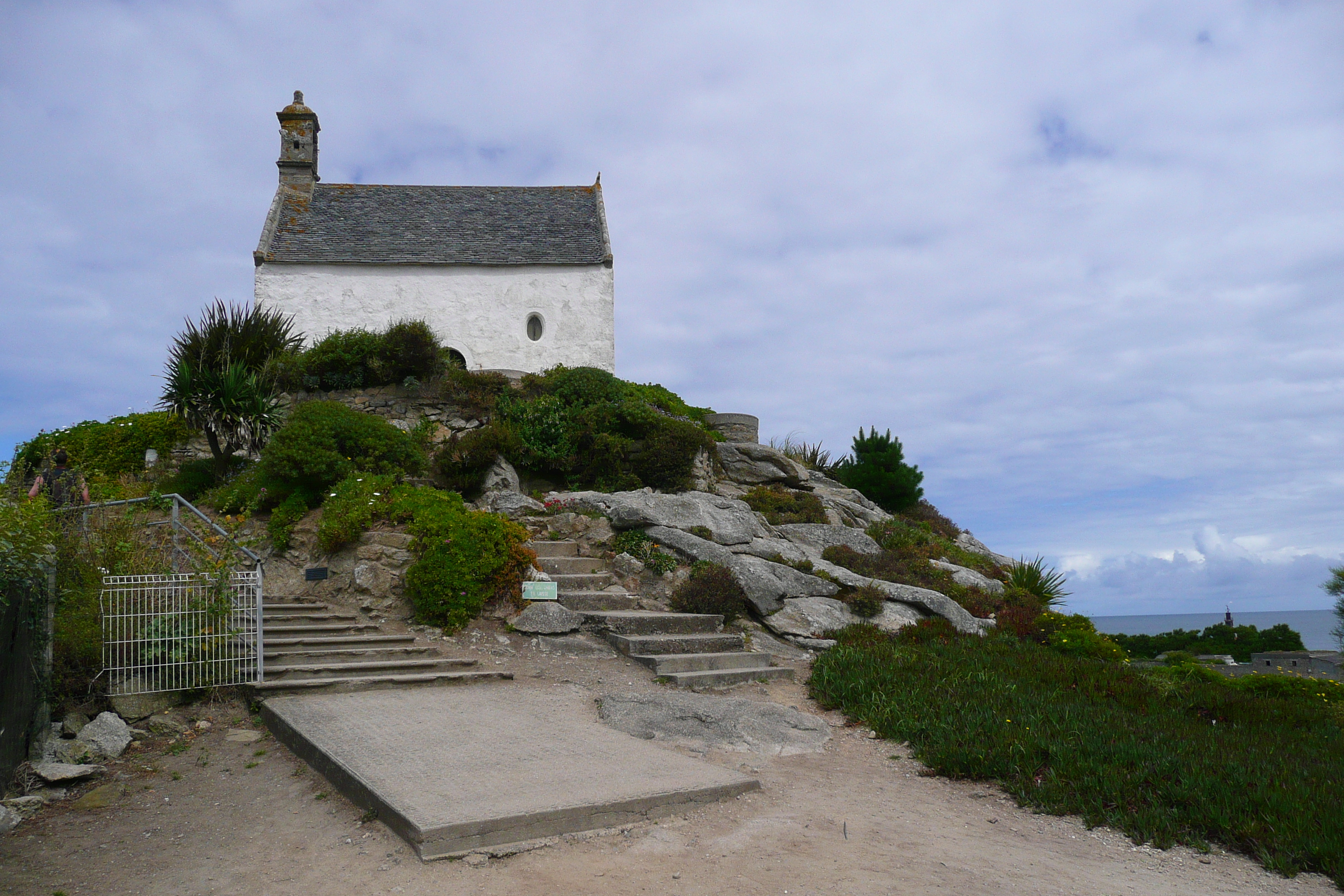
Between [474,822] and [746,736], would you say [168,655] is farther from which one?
[746,736]

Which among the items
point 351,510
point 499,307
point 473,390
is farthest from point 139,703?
point 499,307

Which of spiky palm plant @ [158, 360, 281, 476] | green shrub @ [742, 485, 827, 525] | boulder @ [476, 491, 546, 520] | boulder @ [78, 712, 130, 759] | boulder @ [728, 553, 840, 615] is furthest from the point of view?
green shrub @ [742, 485, 827, 525]

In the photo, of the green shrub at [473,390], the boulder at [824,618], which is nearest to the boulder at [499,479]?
the green shrub at [473,390]

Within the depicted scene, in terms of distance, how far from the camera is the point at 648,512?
12.8 meters

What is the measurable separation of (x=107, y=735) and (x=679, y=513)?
26.6 feet

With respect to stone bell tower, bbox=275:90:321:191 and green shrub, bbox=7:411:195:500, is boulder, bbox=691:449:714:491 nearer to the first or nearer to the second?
green shrub, bbox=7:411:195:500

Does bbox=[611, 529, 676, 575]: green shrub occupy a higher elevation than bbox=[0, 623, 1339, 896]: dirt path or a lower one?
higher

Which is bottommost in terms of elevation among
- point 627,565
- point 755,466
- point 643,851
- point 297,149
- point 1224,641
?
point 1224,641

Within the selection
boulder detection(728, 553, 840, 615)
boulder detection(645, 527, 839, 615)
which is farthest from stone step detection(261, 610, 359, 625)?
boulder detection(728, 553, 840, 615)

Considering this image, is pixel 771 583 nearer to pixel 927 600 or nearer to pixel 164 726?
pixel 927 600

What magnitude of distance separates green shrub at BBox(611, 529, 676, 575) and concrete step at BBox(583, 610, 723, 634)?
45.5 inches

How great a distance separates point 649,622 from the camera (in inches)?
402

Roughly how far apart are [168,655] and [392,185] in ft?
62.1

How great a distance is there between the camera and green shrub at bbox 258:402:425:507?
12.2 meters
